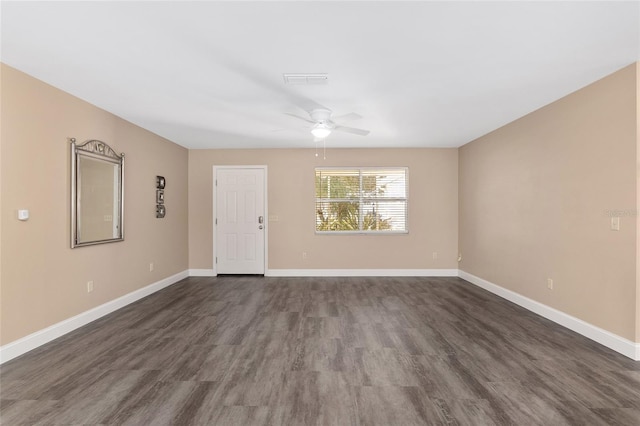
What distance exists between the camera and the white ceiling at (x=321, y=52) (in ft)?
6.01

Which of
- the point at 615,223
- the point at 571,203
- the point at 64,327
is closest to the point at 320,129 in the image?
the point at 571,203

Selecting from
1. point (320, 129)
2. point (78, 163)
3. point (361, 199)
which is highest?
point (320, 129)

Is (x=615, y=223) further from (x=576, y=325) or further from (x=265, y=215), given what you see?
(x=265, y=215)

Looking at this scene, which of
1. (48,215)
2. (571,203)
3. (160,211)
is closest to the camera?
(48,215)

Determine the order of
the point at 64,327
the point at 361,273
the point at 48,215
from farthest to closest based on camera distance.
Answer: the point at 361,273
the point at 64,327
the point at 48,215

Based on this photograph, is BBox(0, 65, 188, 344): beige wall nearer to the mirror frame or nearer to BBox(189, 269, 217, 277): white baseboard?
the mirror frame

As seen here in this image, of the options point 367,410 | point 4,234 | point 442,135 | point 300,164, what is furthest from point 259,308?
point 442,135

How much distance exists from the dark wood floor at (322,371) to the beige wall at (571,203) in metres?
0.49

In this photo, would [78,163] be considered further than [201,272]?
No

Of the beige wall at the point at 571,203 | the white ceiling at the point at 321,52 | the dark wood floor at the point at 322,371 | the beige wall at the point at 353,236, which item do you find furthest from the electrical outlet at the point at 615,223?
the beige wall at the point at 353,236

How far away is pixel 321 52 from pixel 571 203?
10.0ft

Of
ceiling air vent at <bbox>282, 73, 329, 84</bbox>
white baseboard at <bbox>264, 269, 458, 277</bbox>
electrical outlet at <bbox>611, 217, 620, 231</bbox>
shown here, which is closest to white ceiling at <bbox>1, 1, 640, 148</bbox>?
ceiling air vent at <bbox>282, 73, 329, 84</bbox>

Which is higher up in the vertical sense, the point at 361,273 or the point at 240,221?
the point at 240,221

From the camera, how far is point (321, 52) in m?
2.28
